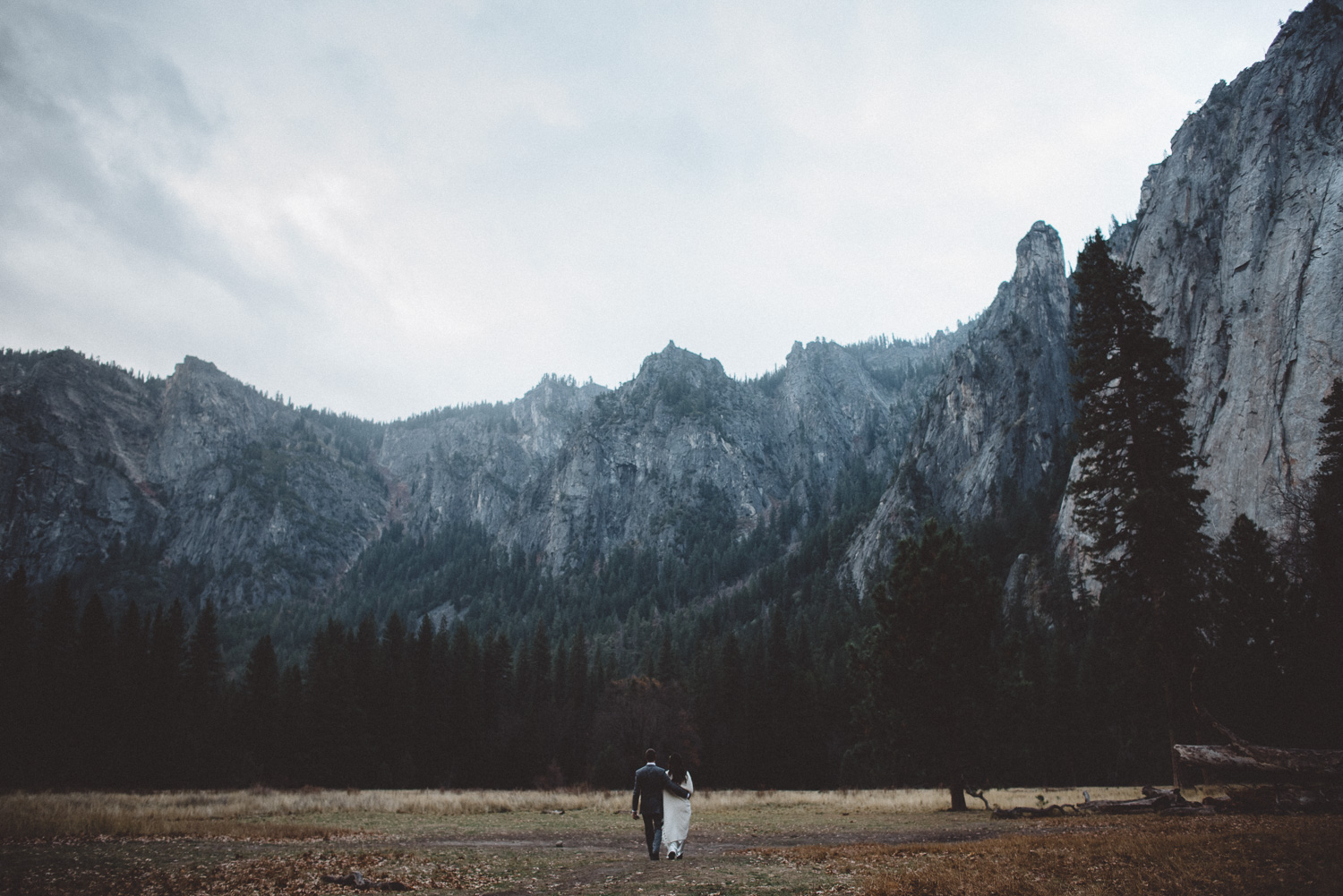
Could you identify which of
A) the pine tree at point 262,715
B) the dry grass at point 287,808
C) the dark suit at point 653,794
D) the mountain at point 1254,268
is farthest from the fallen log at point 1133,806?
the pine tree at point 262,715

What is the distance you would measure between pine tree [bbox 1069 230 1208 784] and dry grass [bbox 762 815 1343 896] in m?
10.0

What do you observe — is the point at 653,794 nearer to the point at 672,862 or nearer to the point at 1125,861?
the point at 672,862

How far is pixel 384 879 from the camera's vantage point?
11.7 m

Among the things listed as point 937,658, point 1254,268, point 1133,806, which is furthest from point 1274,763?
point 1254,268

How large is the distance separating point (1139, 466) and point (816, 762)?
56554mm

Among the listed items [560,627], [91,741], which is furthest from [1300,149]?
[560,627]

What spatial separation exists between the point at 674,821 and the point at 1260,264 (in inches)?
3809

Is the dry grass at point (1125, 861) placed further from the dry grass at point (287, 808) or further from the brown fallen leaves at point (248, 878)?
the dry grass at point (287, 808)

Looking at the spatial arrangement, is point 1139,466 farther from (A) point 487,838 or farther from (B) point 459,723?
(B) point 459,723

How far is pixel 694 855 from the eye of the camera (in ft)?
52.0

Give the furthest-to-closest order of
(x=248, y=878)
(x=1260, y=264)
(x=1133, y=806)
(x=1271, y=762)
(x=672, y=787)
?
1. (x=1260, y=264)
2. (x=1133, y=806)
3. (x=1271, y=762)
4. (x=672, y=787)
5. (x=248, y=878)

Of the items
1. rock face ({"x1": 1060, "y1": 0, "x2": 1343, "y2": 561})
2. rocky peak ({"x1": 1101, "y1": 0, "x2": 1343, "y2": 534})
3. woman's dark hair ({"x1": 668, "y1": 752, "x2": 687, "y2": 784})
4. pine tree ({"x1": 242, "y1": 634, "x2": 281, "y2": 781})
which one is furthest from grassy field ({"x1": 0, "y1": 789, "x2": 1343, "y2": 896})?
rocky peak ({"x1": 1101, "y1": 0, "x2": 1343, "y2": 534})

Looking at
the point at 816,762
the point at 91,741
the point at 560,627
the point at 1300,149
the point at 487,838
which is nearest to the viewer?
the point at 487,838

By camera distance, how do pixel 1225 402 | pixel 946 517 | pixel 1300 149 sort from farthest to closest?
pixel 946 517 → pixel 1300 149 → pixel 1225 402
